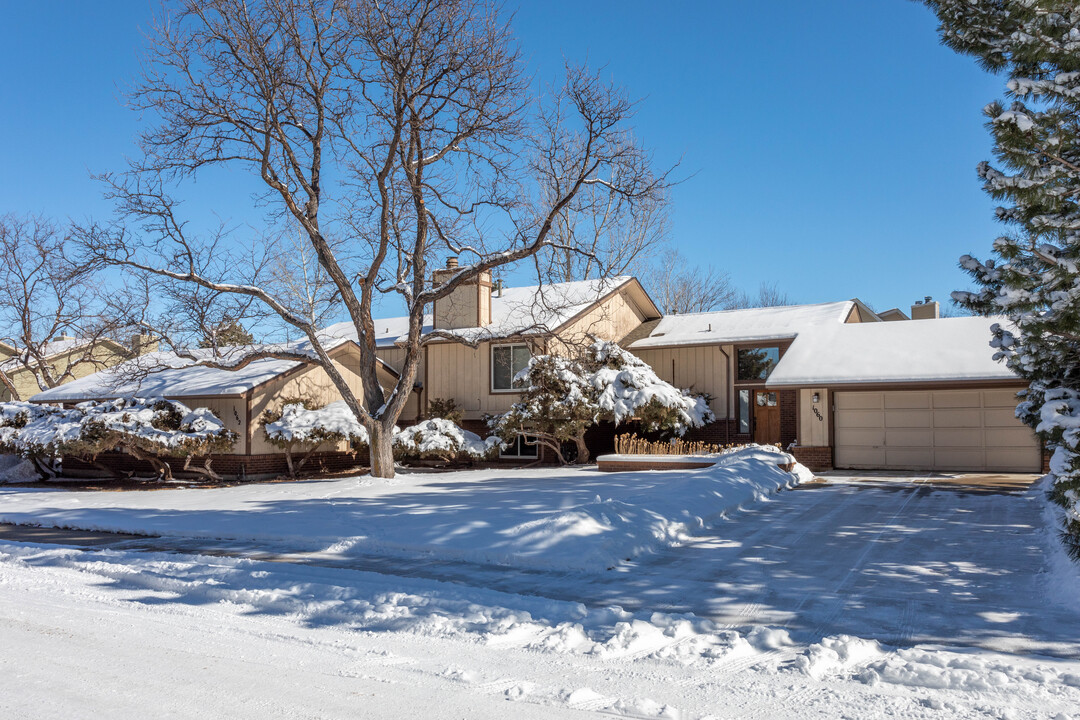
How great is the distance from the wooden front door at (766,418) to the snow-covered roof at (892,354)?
205 cm

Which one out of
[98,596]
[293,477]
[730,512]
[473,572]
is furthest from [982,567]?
[293,477]

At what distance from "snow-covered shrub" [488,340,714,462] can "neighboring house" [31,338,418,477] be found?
5.04 metres

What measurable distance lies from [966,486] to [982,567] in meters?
8.77

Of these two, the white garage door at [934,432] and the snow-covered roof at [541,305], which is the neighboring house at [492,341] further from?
the white garage door at [934,432]

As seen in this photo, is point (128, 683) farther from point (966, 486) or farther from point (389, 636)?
point (966, 486)

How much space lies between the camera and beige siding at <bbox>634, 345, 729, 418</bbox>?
23.7 metres

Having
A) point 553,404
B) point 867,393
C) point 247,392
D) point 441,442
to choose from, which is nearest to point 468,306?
point 441,442

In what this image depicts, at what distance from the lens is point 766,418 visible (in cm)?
2323

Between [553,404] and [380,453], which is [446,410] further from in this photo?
[380,453]

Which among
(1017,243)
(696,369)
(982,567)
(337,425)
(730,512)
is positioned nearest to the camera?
(1017,243)

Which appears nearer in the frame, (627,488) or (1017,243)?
(1017,243)

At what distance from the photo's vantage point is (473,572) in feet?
25.8

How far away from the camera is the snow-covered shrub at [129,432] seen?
59.7ft

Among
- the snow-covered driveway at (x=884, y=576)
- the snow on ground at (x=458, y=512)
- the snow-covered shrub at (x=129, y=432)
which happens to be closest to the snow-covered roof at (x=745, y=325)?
the snow on ground at (x=458, y=512)
